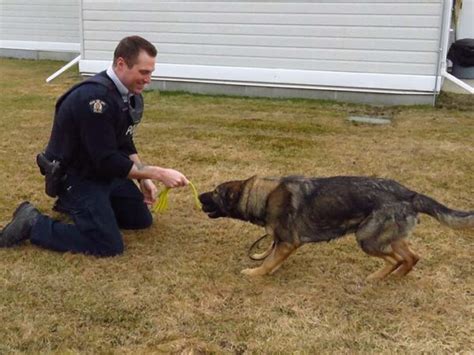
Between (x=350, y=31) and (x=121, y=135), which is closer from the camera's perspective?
(x=121, y=135)

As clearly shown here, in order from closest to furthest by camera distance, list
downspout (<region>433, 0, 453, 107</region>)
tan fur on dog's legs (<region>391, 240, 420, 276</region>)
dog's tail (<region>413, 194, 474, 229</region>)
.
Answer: dog's tail (<region>413, 194, 474, 229</region>) < tan fur on dog's legs (<region>391, 240, 420, 276</region>) < downspout (<region>433, 0, 453, 107</region>)

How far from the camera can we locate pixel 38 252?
4.08 m

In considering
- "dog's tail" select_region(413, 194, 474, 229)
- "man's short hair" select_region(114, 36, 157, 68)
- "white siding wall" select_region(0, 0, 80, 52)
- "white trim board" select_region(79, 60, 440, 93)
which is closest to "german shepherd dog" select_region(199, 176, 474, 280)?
"dog's tail" select_region(413, 194, 474, 229)

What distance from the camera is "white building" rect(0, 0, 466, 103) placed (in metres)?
9.64

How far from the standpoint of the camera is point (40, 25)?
1694 centimetres

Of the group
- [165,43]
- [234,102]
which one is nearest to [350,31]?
[234,102]

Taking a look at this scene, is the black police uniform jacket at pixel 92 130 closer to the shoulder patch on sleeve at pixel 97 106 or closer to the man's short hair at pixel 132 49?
the shoulder patch on sleeve at pixel 97 106

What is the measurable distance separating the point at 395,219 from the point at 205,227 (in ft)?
5.56

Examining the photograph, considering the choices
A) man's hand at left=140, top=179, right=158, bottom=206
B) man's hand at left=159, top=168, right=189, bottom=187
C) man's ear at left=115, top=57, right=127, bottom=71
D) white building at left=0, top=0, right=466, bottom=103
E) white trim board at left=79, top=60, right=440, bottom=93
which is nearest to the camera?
man's hand at left=159, top=168, right=189, bottom=187

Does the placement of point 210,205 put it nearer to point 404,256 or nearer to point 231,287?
point 231,287

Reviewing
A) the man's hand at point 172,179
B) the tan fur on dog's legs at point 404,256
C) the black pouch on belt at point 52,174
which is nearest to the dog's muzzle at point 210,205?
the man's hand at point 172,179

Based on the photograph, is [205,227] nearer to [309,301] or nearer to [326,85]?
[309,301]

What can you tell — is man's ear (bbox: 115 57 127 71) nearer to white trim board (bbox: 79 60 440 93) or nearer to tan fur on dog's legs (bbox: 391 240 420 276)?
tan fur on dog's legs (bbox: 391 240 420 276)

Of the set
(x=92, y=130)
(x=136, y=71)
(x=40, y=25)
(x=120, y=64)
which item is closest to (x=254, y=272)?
(x=92, y=130)
